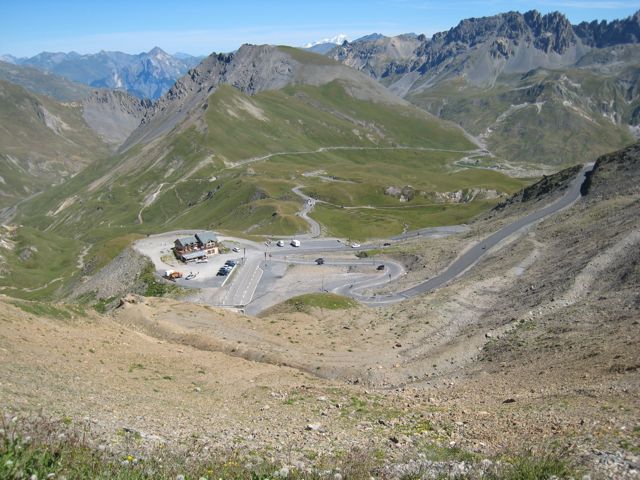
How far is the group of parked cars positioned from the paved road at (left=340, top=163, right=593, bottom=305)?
68.9 feet

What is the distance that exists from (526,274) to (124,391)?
58.6 meters

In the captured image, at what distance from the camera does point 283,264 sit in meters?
105

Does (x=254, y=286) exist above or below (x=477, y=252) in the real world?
below

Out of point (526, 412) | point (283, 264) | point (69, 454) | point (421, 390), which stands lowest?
point (283, 264)

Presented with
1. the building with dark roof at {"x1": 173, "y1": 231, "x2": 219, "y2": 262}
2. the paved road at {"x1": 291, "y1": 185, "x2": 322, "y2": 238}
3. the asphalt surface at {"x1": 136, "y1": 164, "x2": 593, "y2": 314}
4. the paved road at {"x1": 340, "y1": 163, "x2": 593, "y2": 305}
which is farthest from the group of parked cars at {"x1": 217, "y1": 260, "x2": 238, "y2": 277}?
the paved road at {"x1": 291, "y1": 185, "x2": 322, "y2": 238}

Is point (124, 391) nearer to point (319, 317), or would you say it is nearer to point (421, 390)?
point (421, 390)

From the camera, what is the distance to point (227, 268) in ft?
318

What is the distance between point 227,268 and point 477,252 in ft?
156

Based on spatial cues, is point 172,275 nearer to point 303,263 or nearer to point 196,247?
point 196,247

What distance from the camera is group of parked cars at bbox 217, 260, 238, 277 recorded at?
9569 centimetres

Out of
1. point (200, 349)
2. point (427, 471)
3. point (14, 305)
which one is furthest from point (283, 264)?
point (427, 471)

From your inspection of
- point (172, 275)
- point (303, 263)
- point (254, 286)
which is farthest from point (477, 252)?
point (172, 275)

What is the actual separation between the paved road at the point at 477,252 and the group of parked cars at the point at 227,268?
21.0m

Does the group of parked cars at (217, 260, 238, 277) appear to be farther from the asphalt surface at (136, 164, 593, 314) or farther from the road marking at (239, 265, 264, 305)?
the road marking at (239, 265, 264, 305)
